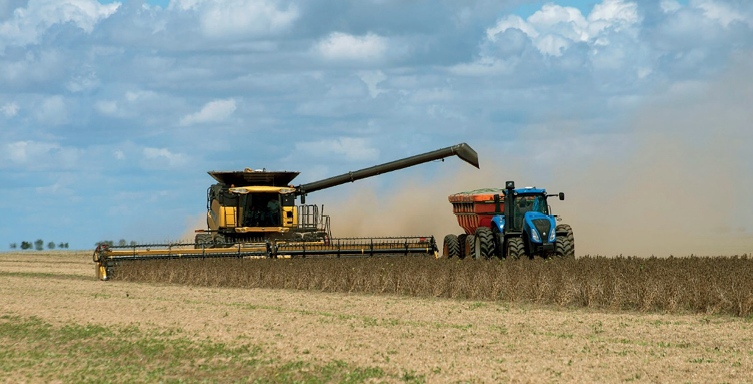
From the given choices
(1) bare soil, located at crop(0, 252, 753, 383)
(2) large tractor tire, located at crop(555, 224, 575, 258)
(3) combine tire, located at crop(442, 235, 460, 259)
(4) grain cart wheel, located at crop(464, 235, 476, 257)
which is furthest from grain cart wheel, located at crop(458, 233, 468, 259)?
(1) bare soil, located at crop(0, 252, 753, 383)

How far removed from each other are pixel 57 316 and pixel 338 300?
5776 mm

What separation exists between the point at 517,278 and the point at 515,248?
4417 millimetres

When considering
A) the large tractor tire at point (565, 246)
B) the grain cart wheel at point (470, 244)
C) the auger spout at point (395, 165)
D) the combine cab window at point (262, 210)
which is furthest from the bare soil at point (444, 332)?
the auger spout at point (395, 165)

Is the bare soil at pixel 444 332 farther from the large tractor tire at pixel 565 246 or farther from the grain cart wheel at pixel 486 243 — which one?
the grain cart wheel at pixel 486 243

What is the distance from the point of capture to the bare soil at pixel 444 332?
35.1 ft

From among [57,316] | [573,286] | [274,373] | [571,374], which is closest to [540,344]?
[571,374]

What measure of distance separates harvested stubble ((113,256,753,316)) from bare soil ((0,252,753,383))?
0.76m

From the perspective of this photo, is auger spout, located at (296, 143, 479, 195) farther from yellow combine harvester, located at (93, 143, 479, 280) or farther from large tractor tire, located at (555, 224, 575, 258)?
large tractor tire, located at (555, 224, 575, 258)

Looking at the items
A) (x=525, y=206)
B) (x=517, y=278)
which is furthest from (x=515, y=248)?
(x=517, y=278)

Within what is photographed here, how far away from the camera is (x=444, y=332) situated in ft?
45.5

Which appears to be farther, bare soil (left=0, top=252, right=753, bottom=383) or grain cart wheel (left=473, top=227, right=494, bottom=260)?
grain cart wheel (left=473, top=227, right=494, bottom=260)

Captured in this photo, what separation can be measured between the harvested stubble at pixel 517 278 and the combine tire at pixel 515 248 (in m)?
1.89

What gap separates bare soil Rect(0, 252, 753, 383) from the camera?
10711 mm

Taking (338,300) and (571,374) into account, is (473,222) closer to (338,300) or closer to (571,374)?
(338,300)
